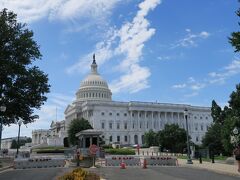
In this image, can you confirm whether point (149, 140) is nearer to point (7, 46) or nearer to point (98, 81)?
point (98, 81)

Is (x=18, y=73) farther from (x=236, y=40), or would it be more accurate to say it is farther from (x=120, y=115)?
(x=120, y=115)

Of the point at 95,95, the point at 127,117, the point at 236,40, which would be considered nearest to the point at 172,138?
the point at 236,40

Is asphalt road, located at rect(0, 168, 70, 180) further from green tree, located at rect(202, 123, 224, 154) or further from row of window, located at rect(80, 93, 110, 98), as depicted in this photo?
row of window, located at rect(80, 93, 110, 98)

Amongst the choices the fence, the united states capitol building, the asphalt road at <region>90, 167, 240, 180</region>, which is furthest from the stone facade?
the asphalt road at <region>90, 167, 240, 180</region>

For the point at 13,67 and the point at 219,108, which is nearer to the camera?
the point at 13,67

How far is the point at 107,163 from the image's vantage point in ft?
145

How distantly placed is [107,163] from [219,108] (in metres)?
56.6

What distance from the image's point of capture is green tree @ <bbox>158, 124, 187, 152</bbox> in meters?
93.7

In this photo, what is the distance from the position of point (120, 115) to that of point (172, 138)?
8441cm

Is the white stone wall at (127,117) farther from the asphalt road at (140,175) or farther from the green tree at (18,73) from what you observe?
the asphalt road at (140,175)

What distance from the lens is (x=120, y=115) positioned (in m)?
178

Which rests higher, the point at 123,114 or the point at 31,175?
the point at 123,114

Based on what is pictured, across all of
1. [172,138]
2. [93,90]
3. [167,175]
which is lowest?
[167,175]

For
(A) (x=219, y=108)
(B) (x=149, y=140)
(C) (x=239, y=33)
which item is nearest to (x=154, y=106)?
(B) (x=149, y=140)
